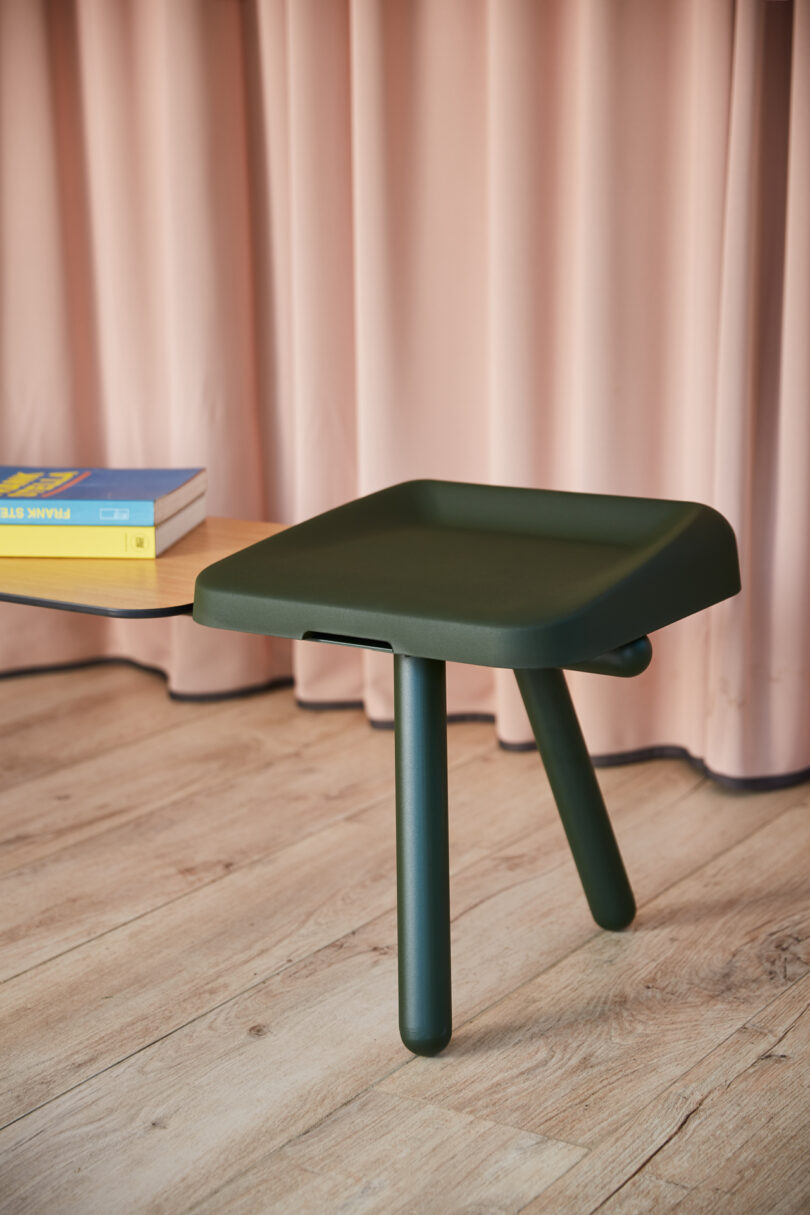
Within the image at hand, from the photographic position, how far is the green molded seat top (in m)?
0.89

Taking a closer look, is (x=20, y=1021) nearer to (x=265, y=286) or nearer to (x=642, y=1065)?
(x=642, y=1065)

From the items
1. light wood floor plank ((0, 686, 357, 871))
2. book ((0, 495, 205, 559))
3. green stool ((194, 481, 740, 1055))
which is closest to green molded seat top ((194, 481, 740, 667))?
green stool ((194, 481, 740, 1055))

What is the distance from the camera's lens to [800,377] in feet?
4.73

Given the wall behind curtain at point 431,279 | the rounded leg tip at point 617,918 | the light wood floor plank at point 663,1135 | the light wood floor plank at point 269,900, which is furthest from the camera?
the wall behind curtain at point 431,279

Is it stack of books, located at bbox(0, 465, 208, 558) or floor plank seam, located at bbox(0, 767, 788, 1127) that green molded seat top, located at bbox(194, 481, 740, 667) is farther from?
floor plank seam, located at bbox(0, 767, 788, 1127)

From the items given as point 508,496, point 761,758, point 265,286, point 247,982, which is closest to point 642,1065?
point 247,982

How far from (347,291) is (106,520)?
705mm

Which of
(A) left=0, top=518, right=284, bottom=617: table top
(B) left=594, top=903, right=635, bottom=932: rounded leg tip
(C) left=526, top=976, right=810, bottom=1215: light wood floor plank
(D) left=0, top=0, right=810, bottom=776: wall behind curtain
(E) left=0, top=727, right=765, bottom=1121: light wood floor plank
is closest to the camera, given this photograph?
(C) left=526, top=976, right=810, bottom=1215: light wood floor plank

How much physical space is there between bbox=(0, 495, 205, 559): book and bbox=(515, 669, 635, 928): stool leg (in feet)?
1.14

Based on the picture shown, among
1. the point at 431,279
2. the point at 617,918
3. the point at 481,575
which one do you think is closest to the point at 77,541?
the point at 481,575

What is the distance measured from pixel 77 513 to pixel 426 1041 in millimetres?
536

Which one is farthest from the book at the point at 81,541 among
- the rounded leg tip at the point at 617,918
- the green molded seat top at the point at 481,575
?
the rounded leg tip at the point at 617,918

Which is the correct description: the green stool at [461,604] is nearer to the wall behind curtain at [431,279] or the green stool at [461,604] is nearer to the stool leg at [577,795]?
the stool leg at [577,795]

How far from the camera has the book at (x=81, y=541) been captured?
1148 millimetres
